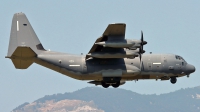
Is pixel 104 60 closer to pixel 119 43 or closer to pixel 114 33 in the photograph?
pixel 119 43

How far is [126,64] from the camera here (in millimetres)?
45719

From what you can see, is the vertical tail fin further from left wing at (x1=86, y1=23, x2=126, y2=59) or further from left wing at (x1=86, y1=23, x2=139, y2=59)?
left wing at (x1=86, y1=23, x2=126, y2=59)

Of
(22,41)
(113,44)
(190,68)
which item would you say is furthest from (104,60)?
(190,68)

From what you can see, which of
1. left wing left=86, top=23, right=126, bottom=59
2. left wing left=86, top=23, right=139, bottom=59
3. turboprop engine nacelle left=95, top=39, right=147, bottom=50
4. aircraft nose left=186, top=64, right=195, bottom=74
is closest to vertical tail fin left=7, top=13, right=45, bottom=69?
left wing left=86, top=23, right=139, bottom=59

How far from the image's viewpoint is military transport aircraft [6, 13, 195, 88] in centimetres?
4230

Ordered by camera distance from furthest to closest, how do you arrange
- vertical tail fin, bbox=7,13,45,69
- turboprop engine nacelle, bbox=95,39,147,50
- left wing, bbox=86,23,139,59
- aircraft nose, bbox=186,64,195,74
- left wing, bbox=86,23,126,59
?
aircraft nose, bbox=186,64,195,74, vertical tail fin, bbox=7,13,45,69, turboprop engine nacelle, bbox=95,39,147,50, left wing, bbox=86,23,139,59, left wing, bbox=86,23,126,59

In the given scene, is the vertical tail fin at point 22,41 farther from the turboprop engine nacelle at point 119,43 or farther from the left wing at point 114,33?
the turboprop engine nacelle at point 119,43

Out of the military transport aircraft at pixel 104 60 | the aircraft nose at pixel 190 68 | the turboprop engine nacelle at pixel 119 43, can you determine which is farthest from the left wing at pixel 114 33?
the aircraft nose at pixel 190 68

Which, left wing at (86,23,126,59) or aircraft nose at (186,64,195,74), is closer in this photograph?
left wing at (86,23,126,59)

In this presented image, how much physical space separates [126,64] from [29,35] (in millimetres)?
9669

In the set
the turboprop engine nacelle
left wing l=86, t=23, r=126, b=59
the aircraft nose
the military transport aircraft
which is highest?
left wing l=86, t=23, r=126, b=59

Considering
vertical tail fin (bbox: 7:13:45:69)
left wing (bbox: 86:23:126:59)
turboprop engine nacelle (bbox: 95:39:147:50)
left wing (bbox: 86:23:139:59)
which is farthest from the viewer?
vertical tail fin (bbox: 7:13:45:69)

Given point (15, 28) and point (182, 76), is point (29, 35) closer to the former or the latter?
point (15, 28)

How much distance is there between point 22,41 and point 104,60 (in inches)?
312
